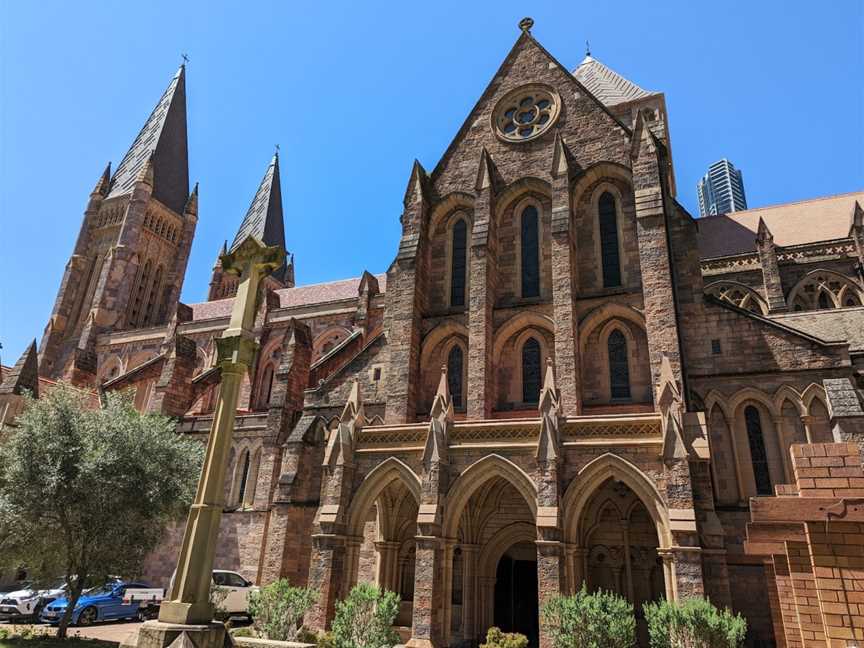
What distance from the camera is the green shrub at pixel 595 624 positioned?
10.5 meters

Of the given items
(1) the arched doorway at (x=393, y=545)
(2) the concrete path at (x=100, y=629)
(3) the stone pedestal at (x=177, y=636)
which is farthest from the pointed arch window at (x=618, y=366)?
(2) the concrete path at (x=100, y=629)

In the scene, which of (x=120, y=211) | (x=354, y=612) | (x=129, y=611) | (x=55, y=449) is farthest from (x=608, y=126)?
(x=120, y=211)

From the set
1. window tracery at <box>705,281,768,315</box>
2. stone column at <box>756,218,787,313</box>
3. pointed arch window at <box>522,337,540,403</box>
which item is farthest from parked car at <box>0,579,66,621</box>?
stone column at <box>756,218,787,313</box>

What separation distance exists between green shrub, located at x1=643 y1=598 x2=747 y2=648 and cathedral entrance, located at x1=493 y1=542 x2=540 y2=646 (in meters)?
6.24

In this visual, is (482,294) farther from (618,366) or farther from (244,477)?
(244,477)

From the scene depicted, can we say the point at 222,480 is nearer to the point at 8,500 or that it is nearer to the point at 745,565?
the point at 8,500

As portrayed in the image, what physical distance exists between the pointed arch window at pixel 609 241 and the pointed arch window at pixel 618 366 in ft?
5.94

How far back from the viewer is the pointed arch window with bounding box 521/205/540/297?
64.2ft

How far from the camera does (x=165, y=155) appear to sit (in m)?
58.2

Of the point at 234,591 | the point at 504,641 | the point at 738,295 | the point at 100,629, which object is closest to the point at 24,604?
the point at 100,629

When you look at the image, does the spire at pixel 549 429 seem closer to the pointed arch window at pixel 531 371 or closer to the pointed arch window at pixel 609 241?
the pointed arch window at pixel 531 371

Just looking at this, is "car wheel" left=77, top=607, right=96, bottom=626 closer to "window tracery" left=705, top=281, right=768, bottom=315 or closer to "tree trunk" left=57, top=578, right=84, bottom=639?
"tree trunk" left=57, top=578, right=84, bottom=639

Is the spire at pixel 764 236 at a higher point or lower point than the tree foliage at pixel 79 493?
higher

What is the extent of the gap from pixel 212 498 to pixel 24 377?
2756 cm
